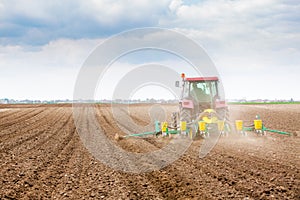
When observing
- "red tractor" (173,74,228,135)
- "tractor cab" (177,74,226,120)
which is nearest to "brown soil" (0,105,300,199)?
"red tractor" (173,74,228,135)

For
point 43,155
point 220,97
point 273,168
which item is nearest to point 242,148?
point 273,168

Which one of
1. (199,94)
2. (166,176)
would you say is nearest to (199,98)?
(199,94)

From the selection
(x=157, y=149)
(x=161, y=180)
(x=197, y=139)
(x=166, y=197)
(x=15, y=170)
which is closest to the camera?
(x=166, y=197)

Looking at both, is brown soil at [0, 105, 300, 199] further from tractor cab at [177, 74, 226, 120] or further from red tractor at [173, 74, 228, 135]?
tractor cab at [177, 74, 226, 120]

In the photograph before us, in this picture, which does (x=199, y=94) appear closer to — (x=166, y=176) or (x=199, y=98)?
(x=199, y=98)

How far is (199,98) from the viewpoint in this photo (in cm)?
1334

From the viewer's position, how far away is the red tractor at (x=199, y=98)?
42.7 feet

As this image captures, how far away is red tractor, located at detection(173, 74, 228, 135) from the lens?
42.7ft

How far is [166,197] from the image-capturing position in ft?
17.2

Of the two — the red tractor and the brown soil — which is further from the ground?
the red tractor

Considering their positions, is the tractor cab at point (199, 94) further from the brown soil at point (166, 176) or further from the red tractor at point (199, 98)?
the brown soil at point (166, 176)

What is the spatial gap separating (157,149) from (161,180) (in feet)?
12.6

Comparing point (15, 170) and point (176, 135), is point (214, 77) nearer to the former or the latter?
point (176, 135)

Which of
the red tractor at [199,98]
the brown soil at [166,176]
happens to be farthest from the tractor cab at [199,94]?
the brown soil at [166,176]
